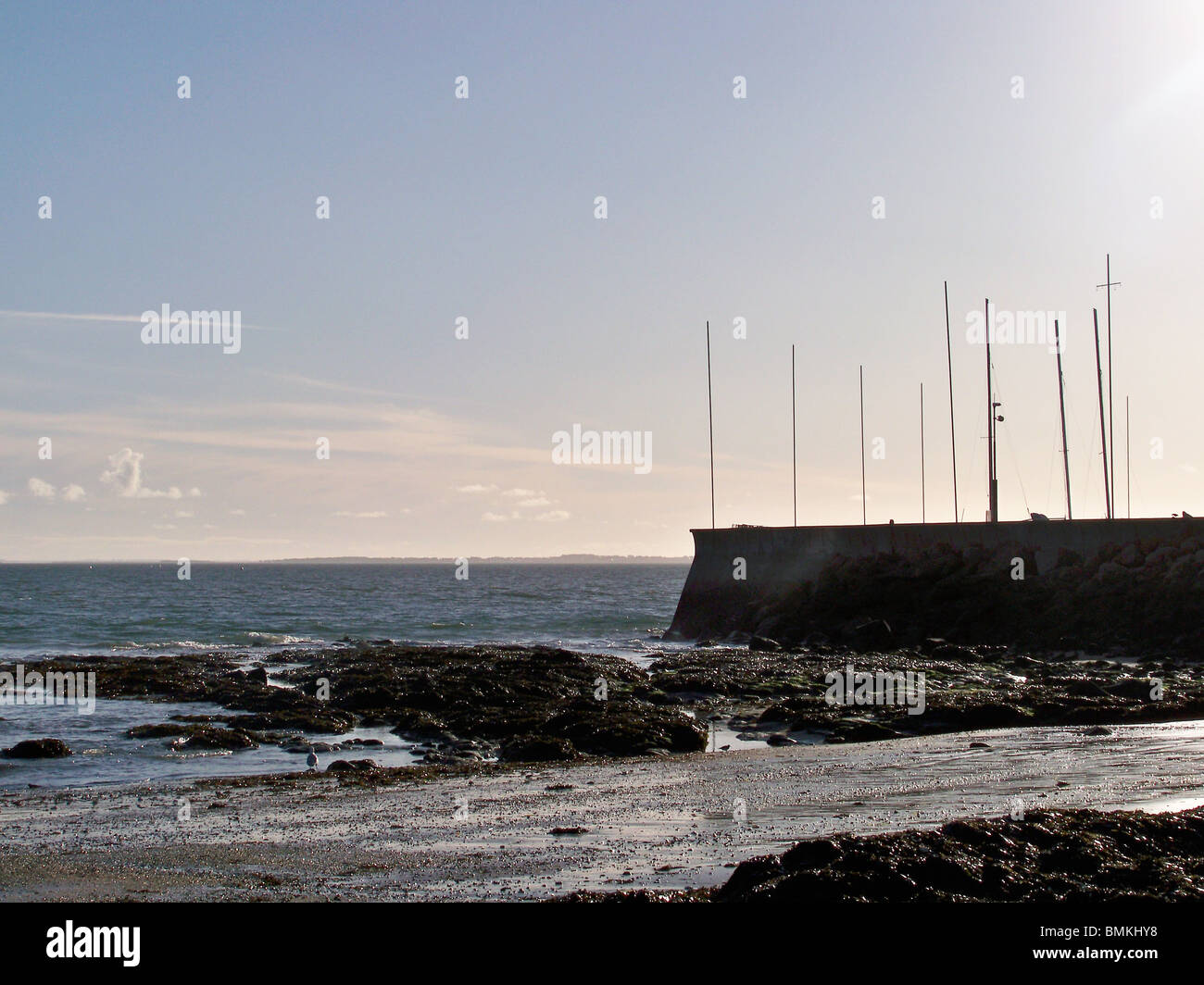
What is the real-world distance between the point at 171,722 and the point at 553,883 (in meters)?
16.5

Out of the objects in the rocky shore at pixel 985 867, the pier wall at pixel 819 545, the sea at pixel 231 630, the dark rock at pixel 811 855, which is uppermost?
the pier wall at pixel 819 545

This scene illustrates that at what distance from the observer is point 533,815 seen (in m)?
13.1

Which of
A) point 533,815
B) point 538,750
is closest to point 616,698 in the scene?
point 538,750

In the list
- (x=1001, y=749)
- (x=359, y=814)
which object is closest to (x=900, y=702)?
(x=1001, y=749)

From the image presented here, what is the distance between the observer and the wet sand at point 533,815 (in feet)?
33.2

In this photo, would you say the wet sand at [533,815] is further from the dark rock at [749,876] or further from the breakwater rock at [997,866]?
the breakwater rock at [997,866]

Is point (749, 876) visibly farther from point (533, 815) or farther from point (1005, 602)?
point (1005, 602)

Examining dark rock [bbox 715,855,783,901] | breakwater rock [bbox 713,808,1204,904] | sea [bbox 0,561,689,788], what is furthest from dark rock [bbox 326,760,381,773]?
breakwater rock [bbox 713,808,1204,904]

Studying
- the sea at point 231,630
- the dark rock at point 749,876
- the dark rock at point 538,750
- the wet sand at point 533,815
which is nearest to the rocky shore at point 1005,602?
the sea at point 231,630

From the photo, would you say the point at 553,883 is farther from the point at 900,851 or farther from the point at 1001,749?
the point at 1001,749

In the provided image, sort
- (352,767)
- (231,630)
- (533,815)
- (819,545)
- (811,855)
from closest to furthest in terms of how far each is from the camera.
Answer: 1. (811,855)
2. (533,815)
3. (352,767)
4. (819,545)
5. (231,630)

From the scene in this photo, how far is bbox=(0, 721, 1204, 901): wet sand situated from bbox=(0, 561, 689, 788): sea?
289 centimetres

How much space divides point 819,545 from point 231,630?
102 feet

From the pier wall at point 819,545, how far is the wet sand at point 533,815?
890 inches
